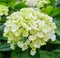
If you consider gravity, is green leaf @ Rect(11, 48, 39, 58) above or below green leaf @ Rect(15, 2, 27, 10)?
below

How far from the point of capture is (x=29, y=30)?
4.98 feet

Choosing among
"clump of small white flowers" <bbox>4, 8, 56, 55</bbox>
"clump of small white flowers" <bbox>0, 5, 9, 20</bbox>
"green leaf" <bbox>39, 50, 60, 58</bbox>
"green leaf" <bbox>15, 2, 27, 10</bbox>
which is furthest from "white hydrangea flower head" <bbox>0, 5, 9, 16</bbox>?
"green leaf" <bbox>39, 50, 60, 58</bbox>

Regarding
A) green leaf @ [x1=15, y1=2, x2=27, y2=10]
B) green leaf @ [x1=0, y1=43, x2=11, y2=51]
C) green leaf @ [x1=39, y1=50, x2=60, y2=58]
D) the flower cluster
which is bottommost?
green leaf @ [x1=39, y1=50, x2=60, y2=58]

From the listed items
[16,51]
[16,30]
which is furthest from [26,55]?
[16,30]

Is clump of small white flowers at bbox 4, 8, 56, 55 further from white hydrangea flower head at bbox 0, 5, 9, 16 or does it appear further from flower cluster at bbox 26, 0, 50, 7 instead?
flower cluster at bbox 26, 0, 50, 7

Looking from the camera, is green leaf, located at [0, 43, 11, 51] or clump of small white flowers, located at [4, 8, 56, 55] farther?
green leaf, located at [0, 43, 11, 51]

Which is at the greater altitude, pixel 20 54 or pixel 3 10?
pixel 3 10

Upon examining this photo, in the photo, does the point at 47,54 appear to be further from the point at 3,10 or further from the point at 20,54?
the point at 3,10

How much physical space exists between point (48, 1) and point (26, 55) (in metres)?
0.67

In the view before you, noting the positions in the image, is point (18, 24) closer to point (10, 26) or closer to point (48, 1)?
point (10, 26)

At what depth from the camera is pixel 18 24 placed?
60.5 inches

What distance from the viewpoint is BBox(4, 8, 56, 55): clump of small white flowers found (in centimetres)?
152

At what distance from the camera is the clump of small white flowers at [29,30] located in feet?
4.99

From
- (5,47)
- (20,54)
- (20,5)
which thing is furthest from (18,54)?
(20,5)
